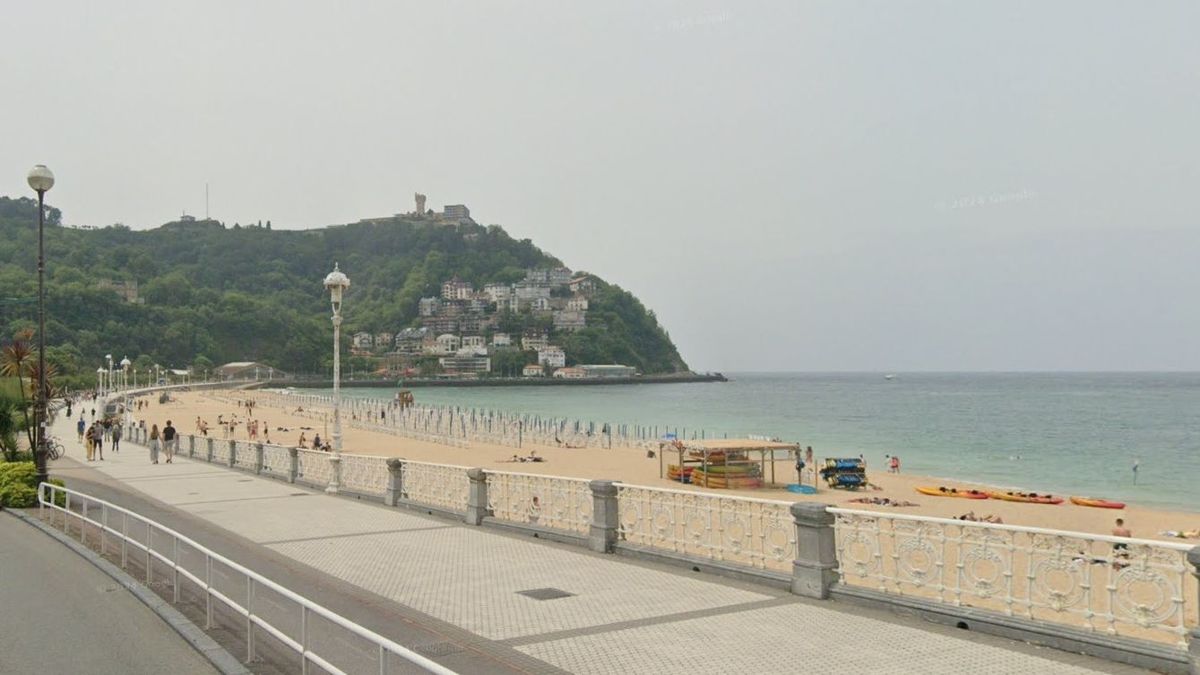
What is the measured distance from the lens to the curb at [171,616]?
6571 millimetres

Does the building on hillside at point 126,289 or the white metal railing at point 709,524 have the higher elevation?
the building on hillside at point 126,289

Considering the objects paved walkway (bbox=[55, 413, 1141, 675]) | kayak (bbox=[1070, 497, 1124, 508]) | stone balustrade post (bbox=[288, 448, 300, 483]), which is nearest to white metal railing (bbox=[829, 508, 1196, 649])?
paved walkway (bbox=[55, 413, 1141, 675])

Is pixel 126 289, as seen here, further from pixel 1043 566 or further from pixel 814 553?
pixel 1043 566

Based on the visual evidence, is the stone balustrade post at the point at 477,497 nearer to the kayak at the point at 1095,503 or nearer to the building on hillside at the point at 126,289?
the kayak at the point at 1095,503

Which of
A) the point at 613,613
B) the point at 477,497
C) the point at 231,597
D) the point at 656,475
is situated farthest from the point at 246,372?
the point at 613,613

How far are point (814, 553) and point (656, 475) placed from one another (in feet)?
94.9

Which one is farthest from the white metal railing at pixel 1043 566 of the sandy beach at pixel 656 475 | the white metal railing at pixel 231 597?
the sandy beach at pixel 656 475

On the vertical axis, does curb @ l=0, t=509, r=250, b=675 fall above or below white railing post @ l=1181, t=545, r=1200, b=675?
below

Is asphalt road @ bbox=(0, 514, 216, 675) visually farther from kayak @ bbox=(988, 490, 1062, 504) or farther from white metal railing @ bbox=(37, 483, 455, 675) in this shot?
kayak @ bbox=(988, 490, 1062, 504)

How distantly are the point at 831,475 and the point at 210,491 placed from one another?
77.7ft

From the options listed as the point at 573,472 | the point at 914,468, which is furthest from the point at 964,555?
the point at 914,468

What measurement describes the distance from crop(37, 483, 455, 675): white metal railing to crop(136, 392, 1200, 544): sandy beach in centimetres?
1487

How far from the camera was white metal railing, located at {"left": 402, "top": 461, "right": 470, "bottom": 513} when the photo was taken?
1558 centimetres

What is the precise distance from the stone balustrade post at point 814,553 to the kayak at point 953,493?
2615cm
